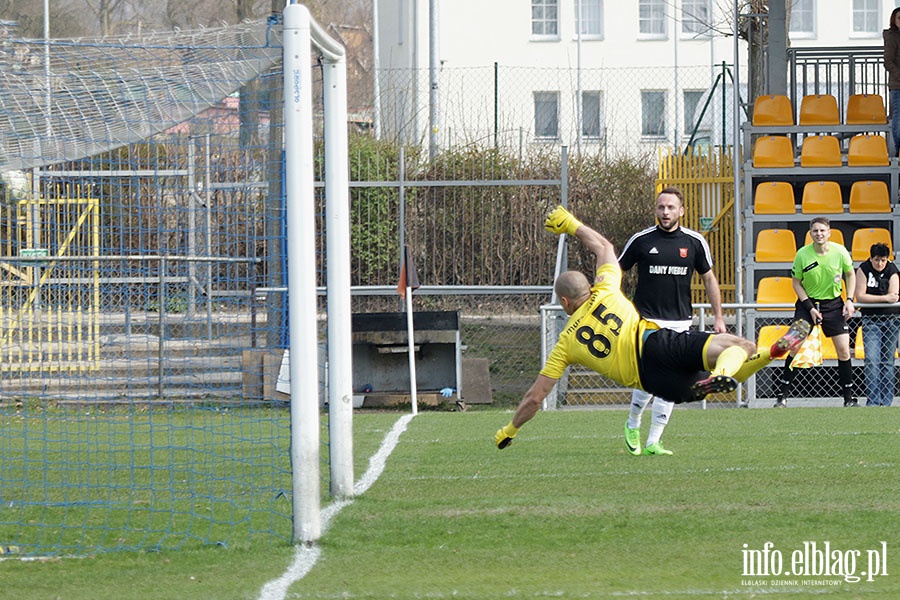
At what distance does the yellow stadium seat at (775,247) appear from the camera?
17766 mm

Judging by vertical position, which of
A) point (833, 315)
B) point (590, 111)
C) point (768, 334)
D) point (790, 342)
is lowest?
point (768, 334)

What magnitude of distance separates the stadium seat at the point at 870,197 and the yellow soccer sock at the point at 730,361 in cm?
1259

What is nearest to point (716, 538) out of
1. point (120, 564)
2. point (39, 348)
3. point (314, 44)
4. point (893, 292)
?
point (120, 564)

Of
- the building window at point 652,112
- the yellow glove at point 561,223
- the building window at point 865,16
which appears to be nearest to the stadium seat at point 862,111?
the building window at point 652,112

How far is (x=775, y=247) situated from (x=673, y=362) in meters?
11.1

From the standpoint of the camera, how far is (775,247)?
58.5 feet

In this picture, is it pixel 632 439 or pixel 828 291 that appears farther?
pixel 828 291

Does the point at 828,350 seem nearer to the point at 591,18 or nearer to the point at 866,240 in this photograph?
the point at 866,240

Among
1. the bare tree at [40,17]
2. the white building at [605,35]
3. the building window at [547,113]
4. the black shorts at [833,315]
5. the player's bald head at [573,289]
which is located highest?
the white building at [605,35]

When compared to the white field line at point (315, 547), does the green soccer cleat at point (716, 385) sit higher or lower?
higher

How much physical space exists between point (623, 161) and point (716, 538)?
16.2 m

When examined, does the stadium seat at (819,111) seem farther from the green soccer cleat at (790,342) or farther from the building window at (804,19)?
the building window at (804,19)

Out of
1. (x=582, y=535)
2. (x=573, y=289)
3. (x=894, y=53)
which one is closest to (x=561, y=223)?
(x=573, y=289)

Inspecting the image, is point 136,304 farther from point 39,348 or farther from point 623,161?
point 623,161
